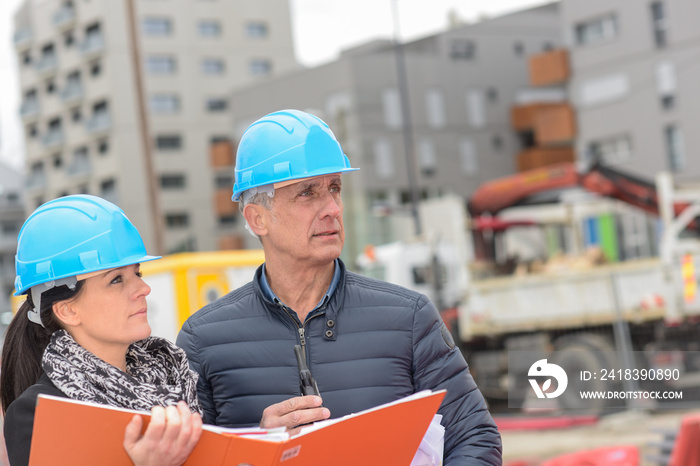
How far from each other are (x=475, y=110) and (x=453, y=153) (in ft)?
9.39

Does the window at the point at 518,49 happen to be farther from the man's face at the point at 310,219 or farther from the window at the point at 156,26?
the man's face at the point at 310,219

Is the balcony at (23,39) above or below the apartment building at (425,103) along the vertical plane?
above

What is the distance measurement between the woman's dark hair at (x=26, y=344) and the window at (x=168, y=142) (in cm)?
5644

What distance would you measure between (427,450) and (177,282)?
12645mm

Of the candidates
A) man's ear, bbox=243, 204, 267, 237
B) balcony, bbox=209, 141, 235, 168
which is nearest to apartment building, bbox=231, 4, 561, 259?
balcony, bbox=209, 141, 235, 168

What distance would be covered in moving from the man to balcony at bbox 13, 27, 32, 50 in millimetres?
64875

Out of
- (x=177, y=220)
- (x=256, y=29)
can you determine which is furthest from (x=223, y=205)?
(x=256, y=29)

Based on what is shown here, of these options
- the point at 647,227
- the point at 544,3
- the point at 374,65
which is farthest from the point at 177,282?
the point at 544,3

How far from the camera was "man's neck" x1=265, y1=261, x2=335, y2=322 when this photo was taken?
289 centimetres

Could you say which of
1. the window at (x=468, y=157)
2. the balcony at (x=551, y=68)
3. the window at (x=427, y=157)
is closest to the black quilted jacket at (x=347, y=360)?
the balcony at (x=551, y=68)

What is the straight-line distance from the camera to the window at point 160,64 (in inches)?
2256

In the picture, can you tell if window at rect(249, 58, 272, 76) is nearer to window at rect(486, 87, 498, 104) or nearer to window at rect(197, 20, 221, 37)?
window at rect(197, 20, 221, 37)

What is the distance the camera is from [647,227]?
103ft

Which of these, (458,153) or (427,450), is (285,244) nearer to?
(427,450)
